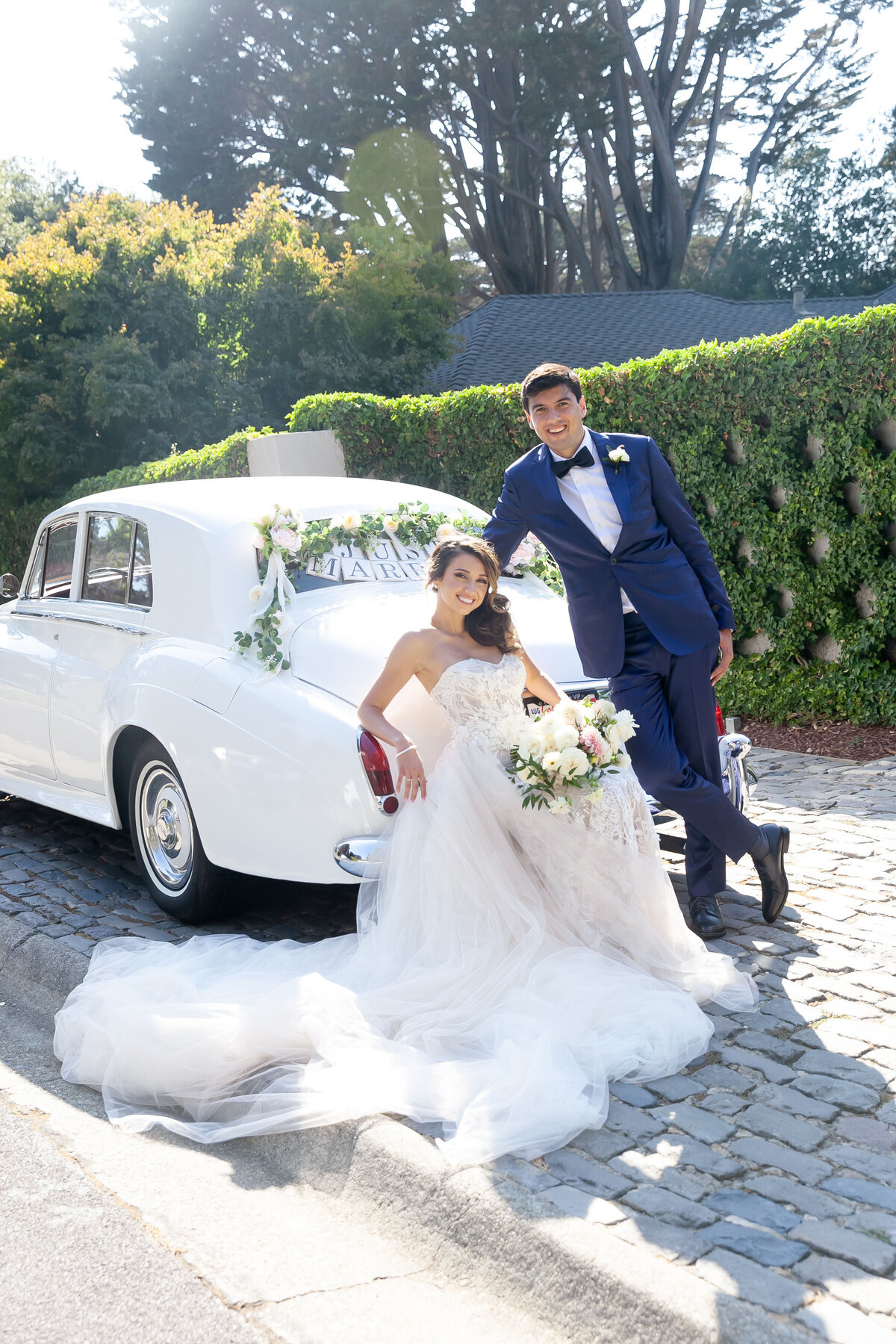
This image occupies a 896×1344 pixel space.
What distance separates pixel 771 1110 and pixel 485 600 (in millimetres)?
2076

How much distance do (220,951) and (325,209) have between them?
101 ft

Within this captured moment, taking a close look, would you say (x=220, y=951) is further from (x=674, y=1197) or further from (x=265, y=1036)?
(x=674, y=1197)

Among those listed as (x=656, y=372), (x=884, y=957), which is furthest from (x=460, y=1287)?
(x=656, y=372)

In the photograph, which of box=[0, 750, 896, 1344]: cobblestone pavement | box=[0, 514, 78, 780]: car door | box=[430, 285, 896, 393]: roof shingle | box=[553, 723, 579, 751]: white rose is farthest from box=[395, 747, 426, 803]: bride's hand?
box=[430, 285, 896, 393]: roof shingle

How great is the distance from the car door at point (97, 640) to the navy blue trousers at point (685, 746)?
7.01ft

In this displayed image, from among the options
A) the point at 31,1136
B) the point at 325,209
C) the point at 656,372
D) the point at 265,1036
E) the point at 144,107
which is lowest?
the point at 31,1136

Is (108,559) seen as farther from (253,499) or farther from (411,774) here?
(411,774)

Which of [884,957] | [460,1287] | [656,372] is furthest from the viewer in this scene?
[656,372]

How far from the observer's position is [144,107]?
103ft

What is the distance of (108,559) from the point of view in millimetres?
5547

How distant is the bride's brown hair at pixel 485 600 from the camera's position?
14.3ft

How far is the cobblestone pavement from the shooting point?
2.41m

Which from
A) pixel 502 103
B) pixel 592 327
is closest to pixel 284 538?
pixel 592 327

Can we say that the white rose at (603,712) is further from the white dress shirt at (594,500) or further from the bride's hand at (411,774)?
the bride's hand at (411,774)
